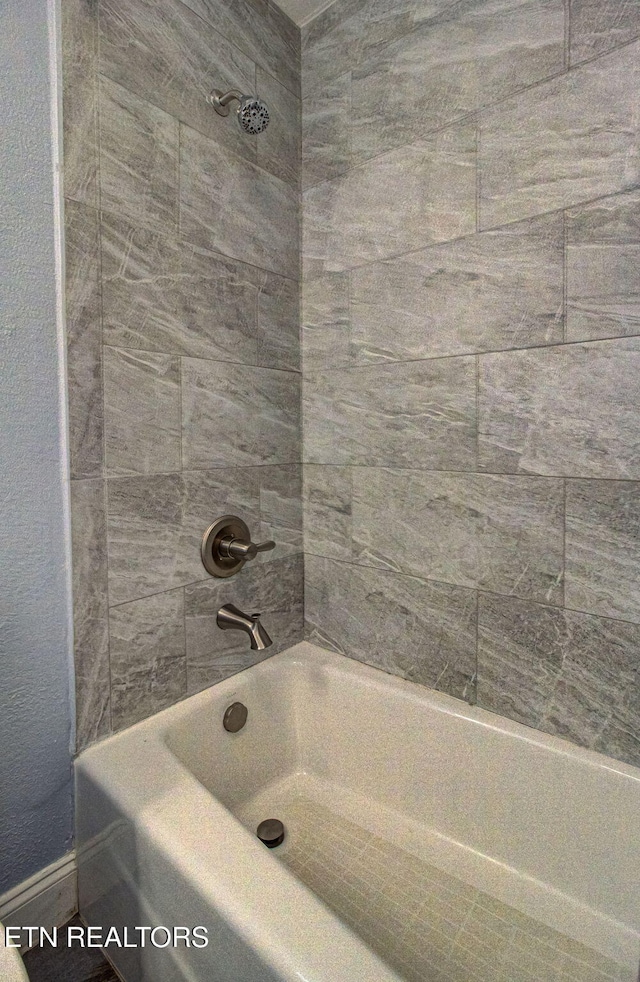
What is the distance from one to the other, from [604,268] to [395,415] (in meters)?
0.59

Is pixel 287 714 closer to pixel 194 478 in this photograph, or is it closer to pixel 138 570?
Answer: pixel 138 570

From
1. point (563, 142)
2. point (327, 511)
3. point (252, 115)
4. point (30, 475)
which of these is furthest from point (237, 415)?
point (563, 142)

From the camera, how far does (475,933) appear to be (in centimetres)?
107

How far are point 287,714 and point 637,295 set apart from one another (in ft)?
4.72

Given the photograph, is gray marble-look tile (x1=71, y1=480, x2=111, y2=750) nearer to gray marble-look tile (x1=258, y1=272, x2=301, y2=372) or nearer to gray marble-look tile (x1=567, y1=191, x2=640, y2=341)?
gray marble-look tile (x1=258, y1=272, x2=301, y2=372)

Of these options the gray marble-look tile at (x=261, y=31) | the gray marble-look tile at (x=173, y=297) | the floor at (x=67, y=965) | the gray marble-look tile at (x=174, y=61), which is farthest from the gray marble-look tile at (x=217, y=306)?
the floor at (x=67, y=965)

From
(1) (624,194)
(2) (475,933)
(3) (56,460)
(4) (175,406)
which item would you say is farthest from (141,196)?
(2) (475,933)

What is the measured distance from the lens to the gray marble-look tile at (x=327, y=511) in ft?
5.07

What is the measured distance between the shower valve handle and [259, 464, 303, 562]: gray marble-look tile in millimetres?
156

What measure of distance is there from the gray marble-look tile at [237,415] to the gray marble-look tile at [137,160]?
0.36 m

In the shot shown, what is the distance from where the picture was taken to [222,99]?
4.24ft

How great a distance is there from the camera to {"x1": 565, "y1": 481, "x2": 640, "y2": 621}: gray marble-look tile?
1.06m

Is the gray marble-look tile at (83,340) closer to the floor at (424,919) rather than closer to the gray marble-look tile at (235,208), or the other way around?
the gray marble-look tile at (235,208)

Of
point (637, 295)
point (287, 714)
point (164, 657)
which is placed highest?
point (637, 295)
